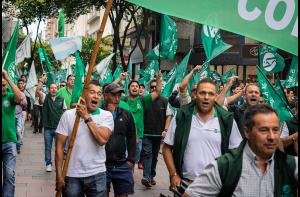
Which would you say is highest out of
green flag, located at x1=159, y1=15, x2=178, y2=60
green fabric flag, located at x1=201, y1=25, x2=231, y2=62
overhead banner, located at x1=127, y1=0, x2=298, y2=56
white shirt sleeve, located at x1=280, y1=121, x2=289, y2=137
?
green flag, located at x1=159, y1=15, x2=178, y2=60

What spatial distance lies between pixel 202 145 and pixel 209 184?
166cm

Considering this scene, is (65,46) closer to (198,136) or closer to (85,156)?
(85,156)

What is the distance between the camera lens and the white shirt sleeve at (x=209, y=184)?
2.95 meters

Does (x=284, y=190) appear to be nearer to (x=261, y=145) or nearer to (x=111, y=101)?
(x=261, y=145)

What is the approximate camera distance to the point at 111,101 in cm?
585

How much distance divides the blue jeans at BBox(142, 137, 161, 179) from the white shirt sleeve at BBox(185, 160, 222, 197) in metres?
5.86

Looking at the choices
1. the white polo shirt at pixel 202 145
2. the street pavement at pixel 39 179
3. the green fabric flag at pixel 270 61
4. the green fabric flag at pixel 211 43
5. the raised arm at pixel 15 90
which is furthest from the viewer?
the green fabric flag at pixel 270 61

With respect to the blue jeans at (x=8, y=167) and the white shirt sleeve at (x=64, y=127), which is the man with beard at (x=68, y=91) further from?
the white shirt sleeve at (x=64, y=127)

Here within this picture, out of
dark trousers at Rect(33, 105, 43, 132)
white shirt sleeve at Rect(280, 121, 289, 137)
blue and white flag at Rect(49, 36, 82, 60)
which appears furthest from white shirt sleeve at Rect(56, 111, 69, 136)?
dark trousers at Rect(33, 105, 43, 132)

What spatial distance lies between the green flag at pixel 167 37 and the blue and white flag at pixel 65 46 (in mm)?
1826

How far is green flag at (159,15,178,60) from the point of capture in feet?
39.2

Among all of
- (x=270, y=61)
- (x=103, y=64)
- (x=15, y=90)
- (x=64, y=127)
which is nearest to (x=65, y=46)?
(x=103, y=64)

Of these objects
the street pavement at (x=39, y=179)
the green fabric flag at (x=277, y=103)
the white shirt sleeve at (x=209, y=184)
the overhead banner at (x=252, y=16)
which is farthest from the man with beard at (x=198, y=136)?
the street pavement at (x=39, y=179)

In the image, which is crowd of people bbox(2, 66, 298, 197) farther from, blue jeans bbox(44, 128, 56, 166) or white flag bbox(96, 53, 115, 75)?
white flag bbox(96, 53, 115, 75)
